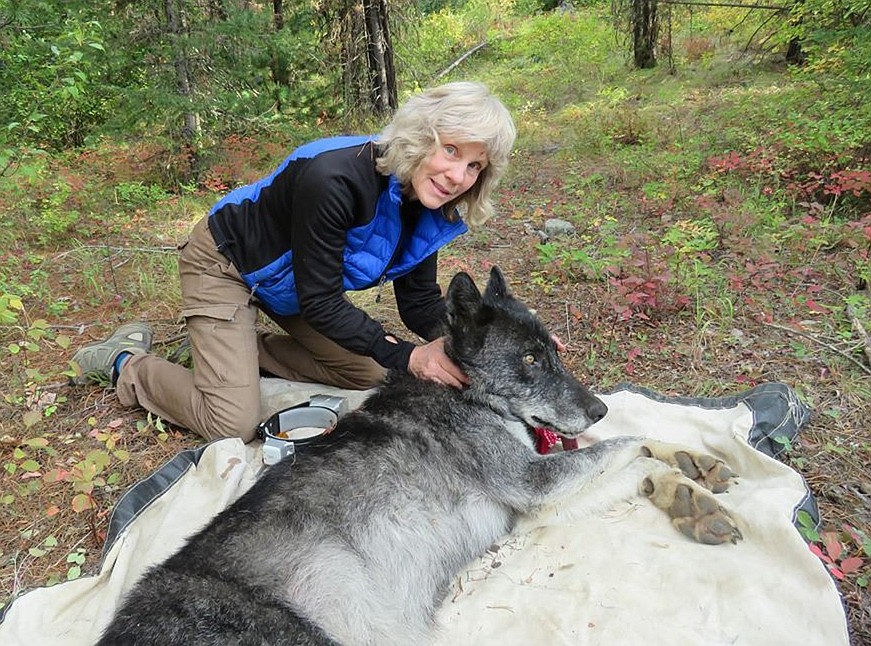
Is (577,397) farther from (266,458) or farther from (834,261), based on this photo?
(834,261)

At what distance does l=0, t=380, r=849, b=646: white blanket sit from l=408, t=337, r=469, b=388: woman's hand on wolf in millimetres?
943

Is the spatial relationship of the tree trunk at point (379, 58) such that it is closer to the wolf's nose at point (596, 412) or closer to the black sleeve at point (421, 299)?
the black sleeve at point (421, 299)

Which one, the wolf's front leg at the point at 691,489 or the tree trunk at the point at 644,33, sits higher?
the tree trunk at the point at 644,33

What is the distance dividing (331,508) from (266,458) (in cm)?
130

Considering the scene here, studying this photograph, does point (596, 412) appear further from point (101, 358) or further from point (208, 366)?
point (101, 358)

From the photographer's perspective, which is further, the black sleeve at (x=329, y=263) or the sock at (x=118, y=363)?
the sock at (x=118, y=363)

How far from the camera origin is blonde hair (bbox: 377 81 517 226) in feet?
11.2

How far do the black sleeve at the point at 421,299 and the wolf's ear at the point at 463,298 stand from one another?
1.06 meters

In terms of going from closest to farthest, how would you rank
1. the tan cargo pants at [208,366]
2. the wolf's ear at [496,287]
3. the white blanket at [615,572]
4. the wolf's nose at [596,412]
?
the white blanket at [615,572] → the wolf's nose at [596,412] → the wolf's ear at [496,287] → the tan cargo pants at [208,366]

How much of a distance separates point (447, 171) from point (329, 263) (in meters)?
0.94

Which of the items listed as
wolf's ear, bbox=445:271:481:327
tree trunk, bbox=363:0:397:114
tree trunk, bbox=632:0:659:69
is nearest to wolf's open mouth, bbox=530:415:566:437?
wolf's ear, bbox=445:271:481:327

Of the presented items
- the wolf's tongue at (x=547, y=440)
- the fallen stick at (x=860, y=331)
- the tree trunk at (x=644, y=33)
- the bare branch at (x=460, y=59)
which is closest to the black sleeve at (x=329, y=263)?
the wolf's tongue at (x=547, y=440)

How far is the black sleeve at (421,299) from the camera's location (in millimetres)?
4494

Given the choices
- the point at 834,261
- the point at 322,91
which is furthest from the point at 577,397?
the point at 322,91
